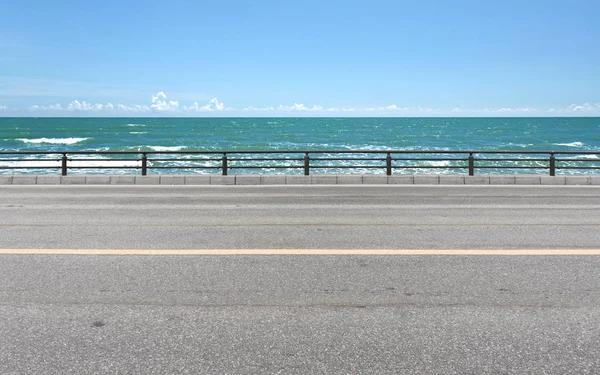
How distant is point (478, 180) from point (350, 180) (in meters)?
4.51

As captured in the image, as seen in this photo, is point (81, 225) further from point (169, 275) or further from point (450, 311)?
point (450, 311)

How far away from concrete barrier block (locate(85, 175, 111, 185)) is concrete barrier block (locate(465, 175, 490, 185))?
12810 mm

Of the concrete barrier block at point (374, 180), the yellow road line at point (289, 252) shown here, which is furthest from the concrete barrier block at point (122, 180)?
the yellow road line at point (289, 252)

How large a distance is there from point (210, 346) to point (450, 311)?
85.6 inches

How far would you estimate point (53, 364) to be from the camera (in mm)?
3479

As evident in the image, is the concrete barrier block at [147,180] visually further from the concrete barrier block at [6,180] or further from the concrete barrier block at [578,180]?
the concrete barrier block at [578,180]

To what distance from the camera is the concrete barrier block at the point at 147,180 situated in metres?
17.3

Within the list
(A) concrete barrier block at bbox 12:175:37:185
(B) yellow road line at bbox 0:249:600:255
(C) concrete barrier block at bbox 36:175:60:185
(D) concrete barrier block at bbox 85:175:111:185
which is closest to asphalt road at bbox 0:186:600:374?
(B) yellow road line at bbox 0:249:600:255

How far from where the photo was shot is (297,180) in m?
17.4

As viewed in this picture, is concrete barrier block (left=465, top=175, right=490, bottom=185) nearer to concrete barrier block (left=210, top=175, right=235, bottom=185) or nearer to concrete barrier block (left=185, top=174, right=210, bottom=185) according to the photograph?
concrete barrier block (left=210, top=175, right=235, bottom=185)

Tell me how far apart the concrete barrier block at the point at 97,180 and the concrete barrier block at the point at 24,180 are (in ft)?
6.28

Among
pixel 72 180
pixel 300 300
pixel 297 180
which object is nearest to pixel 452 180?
pixel 297 180

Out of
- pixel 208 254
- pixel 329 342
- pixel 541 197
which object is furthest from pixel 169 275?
pixel 541 197

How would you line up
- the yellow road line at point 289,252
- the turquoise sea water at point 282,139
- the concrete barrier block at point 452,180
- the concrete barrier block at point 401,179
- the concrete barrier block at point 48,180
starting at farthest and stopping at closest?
the turquoise sea water at point 282,139
the concrete barrier block at point 48,180
the concrete barrier block at point 401,179
the concrete barrier block at point 452,180
the yellow road line at point 289,252
